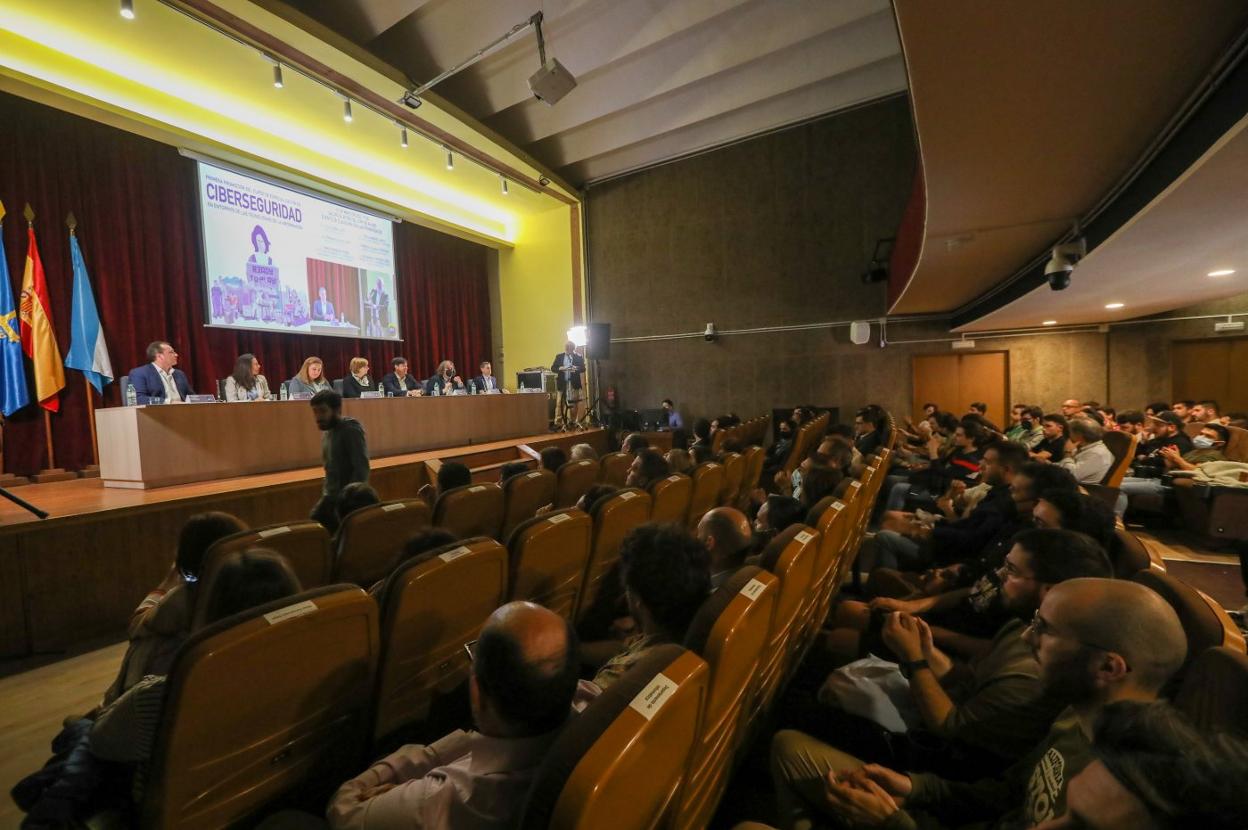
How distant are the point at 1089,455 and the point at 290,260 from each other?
8.60 meters

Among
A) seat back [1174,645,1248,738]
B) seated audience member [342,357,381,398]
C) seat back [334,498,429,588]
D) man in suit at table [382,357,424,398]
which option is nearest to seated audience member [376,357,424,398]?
man in suit at table [382,357,424,398]

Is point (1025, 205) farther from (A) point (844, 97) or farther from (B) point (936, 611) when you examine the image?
(A) point (844, 97)

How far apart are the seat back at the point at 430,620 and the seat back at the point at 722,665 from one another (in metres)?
0.65

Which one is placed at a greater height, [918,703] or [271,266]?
[271,266]

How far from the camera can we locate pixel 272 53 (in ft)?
16.7

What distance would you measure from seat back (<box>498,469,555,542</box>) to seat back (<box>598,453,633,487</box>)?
27.6 inches

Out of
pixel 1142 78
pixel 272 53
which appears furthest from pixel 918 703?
pixel 272 53

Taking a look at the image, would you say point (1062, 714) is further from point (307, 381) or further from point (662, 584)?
point (307, 381)

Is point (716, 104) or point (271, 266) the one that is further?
point (716, 104)

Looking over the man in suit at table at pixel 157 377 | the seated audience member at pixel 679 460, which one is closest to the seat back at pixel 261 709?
the seated audience member at pixel 679 460

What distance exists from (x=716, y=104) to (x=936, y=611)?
24.9ft

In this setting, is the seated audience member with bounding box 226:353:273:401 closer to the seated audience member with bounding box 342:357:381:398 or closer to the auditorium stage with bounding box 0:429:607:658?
the seated audience member with bounding box 342:357:381:398

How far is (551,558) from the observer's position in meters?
1.77

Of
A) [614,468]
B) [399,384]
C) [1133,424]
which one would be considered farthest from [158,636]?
[1133,424]
